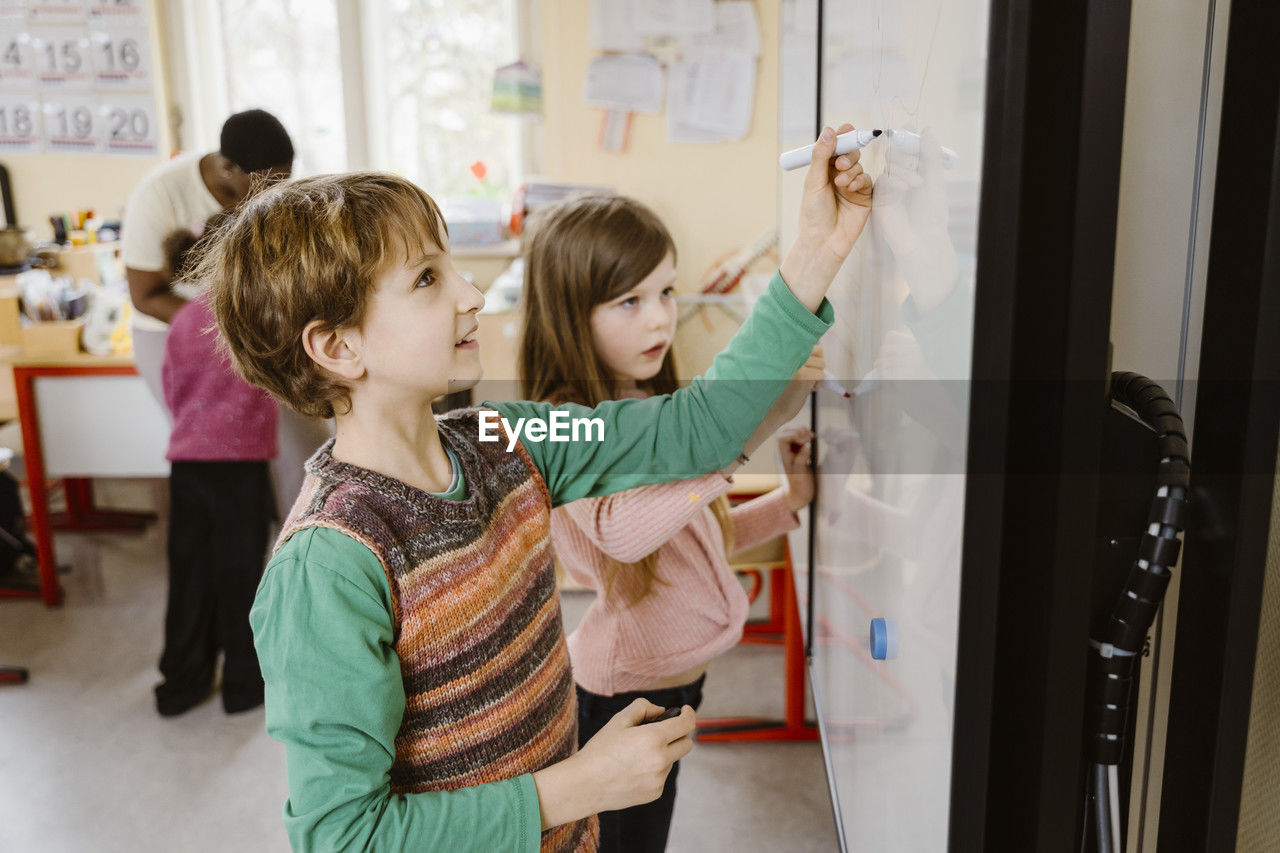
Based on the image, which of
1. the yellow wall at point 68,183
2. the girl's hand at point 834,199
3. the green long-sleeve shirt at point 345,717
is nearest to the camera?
the green long-sleeve shirt at point 345,717

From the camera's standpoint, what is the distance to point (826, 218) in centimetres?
83

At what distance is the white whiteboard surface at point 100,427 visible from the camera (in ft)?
9.31

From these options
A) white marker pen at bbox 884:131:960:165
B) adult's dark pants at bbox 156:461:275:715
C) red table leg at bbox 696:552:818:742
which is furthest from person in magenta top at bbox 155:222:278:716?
white marker pen at bbox 884:131:960:165

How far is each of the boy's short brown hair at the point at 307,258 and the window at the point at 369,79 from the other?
112 inches

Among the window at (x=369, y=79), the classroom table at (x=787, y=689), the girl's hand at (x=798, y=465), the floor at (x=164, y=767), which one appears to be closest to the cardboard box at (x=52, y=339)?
the floor at (x=164, y=767)

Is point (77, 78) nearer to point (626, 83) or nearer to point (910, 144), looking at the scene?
point (626, 83)

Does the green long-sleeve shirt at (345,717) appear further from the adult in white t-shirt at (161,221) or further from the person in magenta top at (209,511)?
the adult in white t-shirt at (161,221)

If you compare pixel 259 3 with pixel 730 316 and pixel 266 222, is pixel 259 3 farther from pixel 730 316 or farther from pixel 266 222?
pixel 266 222

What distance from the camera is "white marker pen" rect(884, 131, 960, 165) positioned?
57 centimetres

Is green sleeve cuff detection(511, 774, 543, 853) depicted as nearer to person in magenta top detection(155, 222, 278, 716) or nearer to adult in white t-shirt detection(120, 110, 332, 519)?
person in magenta top detection(155, 222, 278, 716)

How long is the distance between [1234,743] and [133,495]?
385 cm

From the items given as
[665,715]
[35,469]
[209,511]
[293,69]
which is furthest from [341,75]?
[665,715]

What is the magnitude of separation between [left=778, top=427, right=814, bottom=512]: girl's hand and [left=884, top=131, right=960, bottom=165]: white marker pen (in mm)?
570

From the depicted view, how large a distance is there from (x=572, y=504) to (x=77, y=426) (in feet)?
7.57
